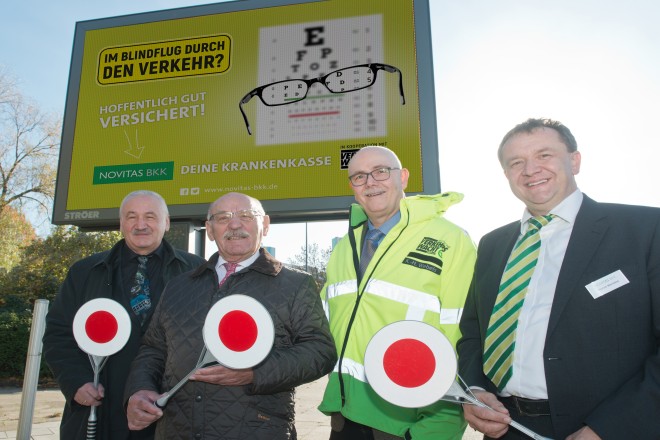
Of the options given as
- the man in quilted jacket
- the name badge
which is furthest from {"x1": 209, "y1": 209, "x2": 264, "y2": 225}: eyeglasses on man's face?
the name badge

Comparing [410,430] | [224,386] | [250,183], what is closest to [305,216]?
[250,183]

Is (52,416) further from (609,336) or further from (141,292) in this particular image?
(609,336)

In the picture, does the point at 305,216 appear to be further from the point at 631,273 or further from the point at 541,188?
the point at 631,273

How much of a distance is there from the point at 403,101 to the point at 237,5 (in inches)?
76.9

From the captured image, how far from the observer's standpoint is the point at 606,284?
1.60m

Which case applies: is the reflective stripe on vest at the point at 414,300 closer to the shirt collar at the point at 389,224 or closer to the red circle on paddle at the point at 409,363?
the shirt collar at the point at 389,224

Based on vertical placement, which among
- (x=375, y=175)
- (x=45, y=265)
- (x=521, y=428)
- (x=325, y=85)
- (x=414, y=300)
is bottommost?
(x=521, y=428)

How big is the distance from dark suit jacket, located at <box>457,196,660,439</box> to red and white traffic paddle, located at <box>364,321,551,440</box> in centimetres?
26

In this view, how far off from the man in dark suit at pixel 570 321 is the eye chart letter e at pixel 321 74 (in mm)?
2533

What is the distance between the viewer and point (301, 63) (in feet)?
15.2

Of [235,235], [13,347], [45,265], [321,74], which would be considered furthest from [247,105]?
[45,265]

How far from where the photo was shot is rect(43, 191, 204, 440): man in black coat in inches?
94.7

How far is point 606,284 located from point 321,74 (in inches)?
137

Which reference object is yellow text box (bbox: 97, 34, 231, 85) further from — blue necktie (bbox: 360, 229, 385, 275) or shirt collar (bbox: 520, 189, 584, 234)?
shirt collar (bbox: 520, 189, 584, 234)
